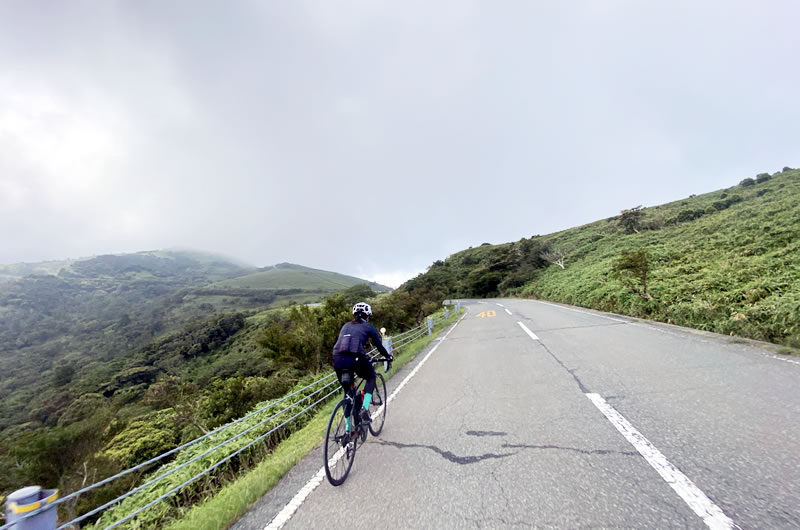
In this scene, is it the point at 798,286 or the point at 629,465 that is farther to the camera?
the point at 798,286

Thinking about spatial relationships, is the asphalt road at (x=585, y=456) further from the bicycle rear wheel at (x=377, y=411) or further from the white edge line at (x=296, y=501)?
the bicycle rear wheel at (x=377, y=411)

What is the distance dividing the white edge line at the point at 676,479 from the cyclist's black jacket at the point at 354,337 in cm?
305

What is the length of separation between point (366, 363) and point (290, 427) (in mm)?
→ 3862

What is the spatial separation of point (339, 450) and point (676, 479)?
3308 mm

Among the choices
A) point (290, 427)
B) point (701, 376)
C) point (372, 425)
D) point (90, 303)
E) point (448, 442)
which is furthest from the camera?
point (90, 303)

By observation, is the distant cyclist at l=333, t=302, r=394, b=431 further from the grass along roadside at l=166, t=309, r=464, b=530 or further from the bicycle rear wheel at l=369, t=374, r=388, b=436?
the grass along roadside at l=166, t=309, r=464, b=530

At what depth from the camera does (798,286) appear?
315 inches

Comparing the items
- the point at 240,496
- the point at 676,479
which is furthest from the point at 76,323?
the point at 676,479

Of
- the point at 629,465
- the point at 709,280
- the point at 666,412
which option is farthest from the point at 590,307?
the point at 629,465

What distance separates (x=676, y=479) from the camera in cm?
262

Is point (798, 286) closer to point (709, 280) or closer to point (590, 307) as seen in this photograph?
point (709, 280)

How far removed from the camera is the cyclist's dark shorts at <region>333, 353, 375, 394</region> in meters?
3.79

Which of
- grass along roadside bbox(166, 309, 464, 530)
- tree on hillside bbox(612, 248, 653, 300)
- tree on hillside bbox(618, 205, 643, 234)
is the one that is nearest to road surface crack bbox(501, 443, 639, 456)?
grass along roadside bbox(166, 309, 464, 530)

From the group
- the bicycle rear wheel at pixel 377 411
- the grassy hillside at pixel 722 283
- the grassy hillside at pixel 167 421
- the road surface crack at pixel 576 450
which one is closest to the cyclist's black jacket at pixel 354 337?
the bicycle rear wheel at pixel 377 411
